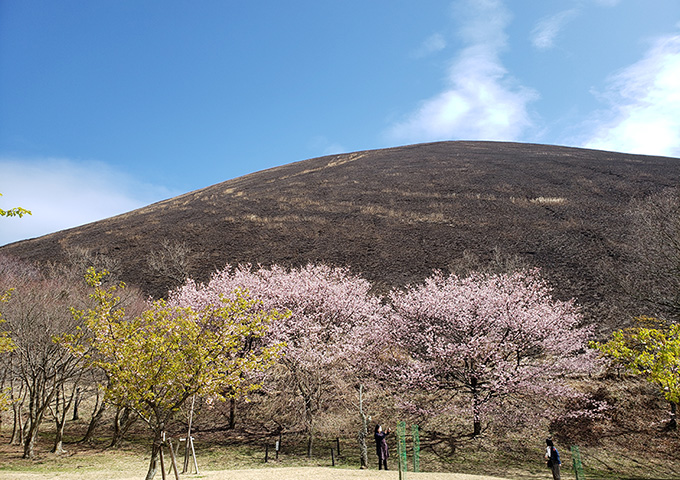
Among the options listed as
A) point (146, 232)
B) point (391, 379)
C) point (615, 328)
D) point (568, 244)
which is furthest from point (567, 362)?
point (146, 232)

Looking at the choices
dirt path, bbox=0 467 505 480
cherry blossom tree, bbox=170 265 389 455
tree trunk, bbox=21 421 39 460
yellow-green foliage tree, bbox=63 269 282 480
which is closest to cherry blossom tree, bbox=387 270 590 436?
cherry blossom tree, bbox=170 265 389 455

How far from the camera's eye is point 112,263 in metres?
46.2

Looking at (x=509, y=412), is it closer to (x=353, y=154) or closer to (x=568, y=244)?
(x=568, y=244)

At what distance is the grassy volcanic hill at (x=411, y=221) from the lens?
45.5m

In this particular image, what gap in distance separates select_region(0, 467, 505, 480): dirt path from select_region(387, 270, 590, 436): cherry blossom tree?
5.03m

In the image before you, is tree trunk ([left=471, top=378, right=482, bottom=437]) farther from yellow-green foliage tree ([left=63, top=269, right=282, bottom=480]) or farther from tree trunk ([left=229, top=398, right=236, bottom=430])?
tree trunk ([left=229, top=398, right=236, bottom=430])

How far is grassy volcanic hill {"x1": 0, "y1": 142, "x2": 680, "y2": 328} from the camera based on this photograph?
45531mm

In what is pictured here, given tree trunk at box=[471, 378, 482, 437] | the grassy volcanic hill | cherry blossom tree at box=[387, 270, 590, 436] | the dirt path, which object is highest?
the grassy volcanic hill

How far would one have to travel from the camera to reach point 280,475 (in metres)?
15.0

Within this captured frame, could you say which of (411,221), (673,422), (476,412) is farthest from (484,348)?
(411,221)

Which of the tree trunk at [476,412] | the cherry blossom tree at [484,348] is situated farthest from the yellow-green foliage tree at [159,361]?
the tree trunk at [476,412]

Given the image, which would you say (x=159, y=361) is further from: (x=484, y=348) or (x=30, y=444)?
(x=484, y=348)

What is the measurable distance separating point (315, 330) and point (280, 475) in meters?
8.39

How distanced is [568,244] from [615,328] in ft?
55.2
